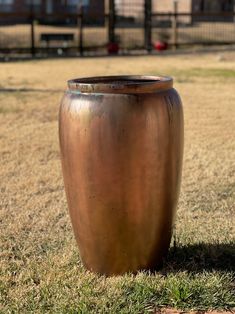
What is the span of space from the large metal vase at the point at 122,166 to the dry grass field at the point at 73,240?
229mm

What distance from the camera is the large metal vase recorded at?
11.4 ft

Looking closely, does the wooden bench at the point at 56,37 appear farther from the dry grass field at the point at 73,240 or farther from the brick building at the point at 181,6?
the dry grass field at the point at 73,240

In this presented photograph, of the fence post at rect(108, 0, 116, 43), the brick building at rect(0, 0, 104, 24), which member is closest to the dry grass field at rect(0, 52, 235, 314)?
the fence post at rect(108, 0, 116, 43)

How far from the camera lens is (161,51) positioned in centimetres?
2827

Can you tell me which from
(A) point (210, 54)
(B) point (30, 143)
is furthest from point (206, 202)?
(A) point (210, 54)

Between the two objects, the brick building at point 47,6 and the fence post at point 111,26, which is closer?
the fence post at point 111,26

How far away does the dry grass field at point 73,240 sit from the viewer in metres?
3.49

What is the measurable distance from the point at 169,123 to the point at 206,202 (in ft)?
7.09

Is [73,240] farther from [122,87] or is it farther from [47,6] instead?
[47,6]

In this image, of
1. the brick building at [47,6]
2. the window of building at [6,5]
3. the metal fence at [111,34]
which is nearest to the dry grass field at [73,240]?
the metal fence at [111,34]

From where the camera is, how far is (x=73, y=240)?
4.64 metres

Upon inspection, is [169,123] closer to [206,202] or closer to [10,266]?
[10,266]

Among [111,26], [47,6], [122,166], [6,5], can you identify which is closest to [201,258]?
[122,166]

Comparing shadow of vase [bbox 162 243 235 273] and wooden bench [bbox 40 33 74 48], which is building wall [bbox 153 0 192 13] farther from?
shadow of vase [bbox 162 243 235 273]
